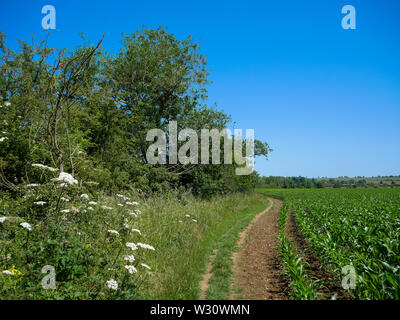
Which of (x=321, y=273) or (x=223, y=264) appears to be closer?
(x=321, y=273)

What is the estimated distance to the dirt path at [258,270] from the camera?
213 inches

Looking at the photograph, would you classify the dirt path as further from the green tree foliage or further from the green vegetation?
the green tree foliage

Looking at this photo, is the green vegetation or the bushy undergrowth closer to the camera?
the bushy undergrowth

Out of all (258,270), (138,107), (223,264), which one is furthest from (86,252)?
(138,107)

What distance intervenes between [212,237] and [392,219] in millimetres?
9019

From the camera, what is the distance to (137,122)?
16.9 metres

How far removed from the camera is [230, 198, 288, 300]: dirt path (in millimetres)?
5422

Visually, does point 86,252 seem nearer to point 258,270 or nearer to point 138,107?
point 258,270

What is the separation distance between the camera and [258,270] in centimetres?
686

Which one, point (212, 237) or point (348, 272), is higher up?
point (348, 272)

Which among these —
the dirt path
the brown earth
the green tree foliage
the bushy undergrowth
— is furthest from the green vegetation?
the green tree foliage

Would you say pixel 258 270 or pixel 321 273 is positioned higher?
pixel 321 273
